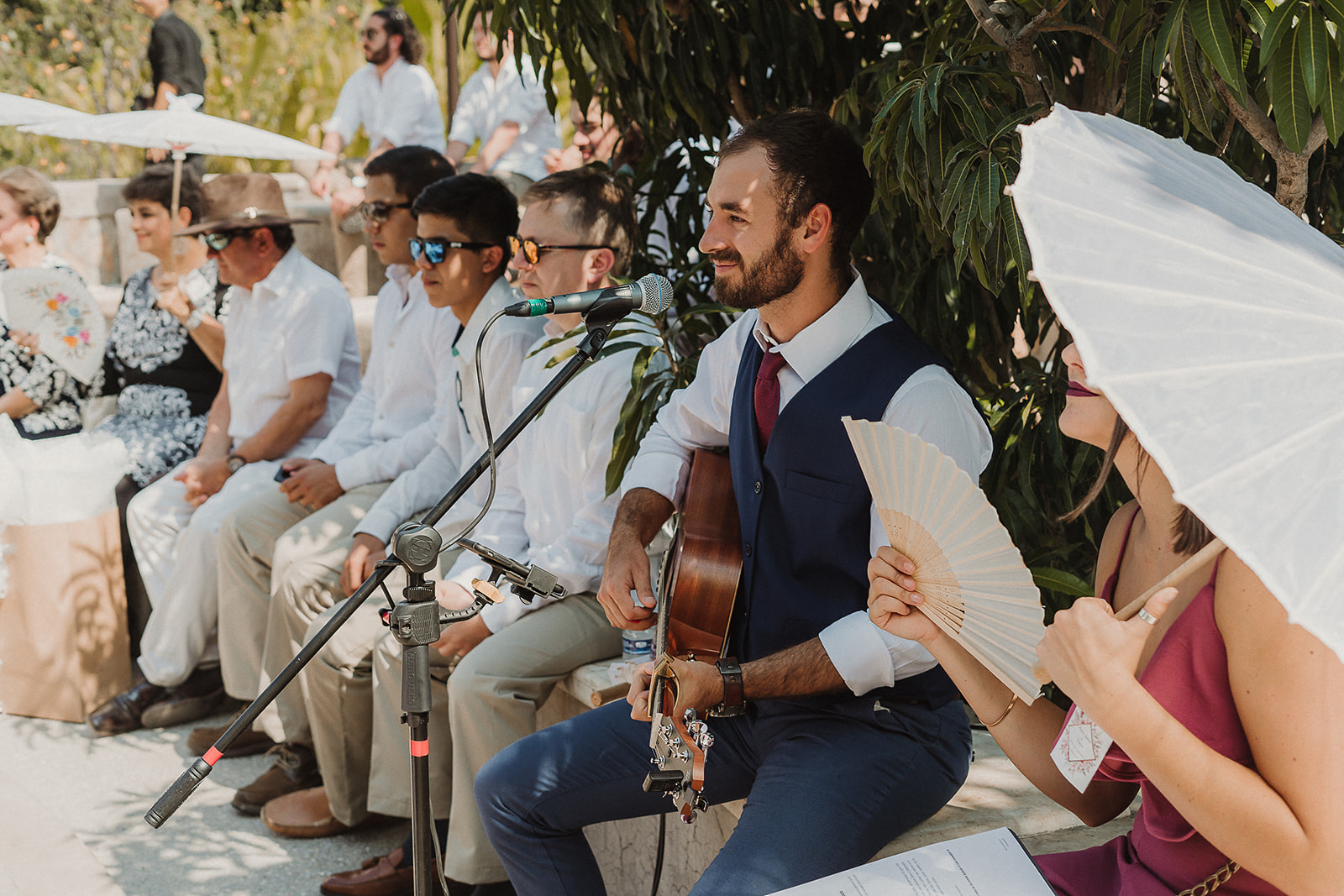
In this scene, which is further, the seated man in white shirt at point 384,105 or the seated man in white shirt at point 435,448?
the seated man in white shirt at point 384,105

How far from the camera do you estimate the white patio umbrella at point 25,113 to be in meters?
5.25

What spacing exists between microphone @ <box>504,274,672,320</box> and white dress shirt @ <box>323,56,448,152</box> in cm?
578

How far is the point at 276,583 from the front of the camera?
4.19m

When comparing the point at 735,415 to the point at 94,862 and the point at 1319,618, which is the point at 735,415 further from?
the point at 94,862

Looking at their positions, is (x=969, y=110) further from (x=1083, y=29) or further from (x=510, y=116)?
(x=510, y=116)

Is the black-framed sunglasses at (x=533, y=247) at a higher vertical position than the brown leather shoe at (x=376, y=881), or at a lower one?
higher

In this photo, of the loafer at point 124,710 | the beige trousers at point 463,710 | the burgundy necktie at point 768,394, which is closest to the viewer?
the burgundy necktie at point 768,394

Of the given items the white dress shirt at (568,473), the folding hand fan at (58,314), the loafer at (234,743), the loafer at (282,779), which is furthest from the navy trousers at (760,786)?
the folding hand fan at (58,314)

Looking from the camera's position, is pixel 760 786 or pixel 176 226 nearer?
pixel 760 786

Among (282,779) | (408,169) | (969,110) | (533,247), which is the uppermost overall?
(969,110)

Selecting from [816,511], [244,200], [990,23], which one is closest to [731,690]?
[816,511]

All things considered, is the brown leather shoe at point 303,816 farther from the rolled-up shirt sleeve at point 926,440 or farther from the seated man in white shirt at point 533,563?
the rolled-up shirt sleeve at point 926,440

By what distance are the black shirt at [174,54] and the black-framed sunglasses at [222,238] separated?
3.23m

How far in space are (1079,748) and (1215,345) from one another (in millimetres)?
683
